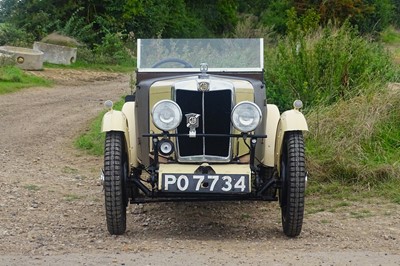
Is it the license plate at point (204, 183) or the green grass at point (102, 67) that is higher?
the license plate at point (204, 183)

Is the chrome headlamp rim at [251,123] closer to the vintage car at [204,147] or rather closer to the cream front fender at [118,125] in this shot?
the vintage car at [204,147]

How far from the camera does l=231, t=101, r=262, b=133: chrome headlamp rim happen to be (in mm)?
6887

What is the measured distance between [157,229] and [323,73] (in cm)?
510

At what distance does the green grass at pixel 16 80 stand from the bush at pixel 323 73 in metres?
9.72

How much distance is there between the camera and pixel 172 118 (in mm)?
6855

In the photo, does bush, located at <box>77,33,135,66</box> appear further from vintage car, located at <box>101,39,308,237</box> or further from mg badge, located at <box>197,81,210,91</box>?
mg badge, located at <box>197,81,210,91</box>

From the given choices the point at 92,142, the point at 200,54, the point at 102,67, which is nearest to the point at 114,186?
the point at 200,54

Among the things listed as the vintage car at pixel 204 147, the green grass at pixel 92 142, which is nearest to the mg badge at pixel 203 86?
the vintage car at pixel 204 147

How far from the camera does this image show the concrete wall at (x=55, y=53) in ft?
93.5

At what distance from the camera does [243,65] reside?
27.6 ft

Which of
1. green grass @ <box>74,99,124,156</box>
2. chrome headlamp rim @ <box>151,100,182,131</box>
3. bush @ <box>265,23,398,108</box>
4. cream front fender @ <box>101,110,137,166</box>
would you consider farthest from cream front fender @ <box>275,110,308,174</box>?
green grass @ <box>74,99,124,156</box>

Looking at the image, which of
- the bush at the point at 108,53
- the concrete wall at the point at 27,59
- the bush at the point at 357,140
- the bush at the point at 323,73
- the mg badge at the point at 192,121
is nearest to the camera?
the mg badge at the point at 192,121

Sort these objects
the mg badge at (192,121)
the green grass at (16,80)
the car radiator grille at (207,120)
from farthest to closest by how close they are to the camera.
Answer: the green grass at (16,80) < the car radiator grille at (207,120) < the mg badge at (192,121)

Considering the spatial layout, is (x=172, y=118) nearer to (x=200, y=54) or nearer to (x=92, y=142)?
(x=200, y=54)
